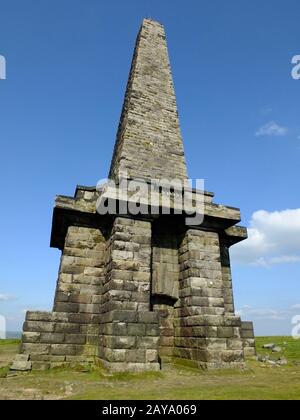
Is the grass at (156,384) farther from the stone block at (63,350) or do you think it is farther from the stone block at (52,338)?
the stone block at (52,338)

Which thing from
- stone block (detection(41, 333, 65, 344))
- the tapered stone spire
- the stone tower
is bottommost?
stone block (detection(41, 333, 65, 344))

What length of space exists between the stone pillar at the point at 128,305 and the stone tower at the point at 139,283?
2 cm

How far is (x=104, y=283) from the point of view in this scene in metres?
8.80

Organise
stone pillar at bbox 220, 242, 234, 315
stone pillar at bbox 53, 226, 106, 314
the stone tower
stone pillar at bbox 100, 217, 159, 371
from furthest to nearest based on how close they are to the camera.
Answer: stone pillar at bbox 220, 242, 234, 315 < stone pillar at bbox 53, 226, 106, 314 < the stone tower < stone pillar at bbox 100, 217, 159, 371

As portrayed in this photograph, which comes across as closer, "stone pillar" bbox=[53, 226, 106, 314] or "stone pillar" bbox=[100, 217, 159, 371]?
"stone pillar" bbox=[100, 217, 159, 371]

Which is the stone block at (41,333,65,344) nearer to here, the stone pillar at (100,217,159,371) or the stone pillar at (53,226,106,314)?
the stone pillar at (53,226,106,314)

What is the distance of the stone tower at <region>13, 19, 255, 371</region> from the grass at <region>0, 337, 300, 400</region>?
1.05 feet

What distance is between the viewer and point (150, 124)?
1174cm

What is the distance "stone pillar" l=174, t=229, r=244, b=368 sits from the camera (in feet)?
26.0

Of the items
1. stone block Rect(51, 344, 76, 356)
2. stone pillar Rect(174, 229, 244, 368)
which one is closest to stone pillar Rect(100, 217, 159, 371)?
stone block Rect(51, 344, 76, 356)

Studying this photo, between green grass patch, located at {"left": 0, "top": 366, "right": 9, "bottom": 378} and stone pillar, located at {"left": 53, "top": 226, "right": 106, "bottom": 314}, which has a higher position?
stone pillar, located at {"left": 53, "top": 226, "right": 106, "bottom": 314}
